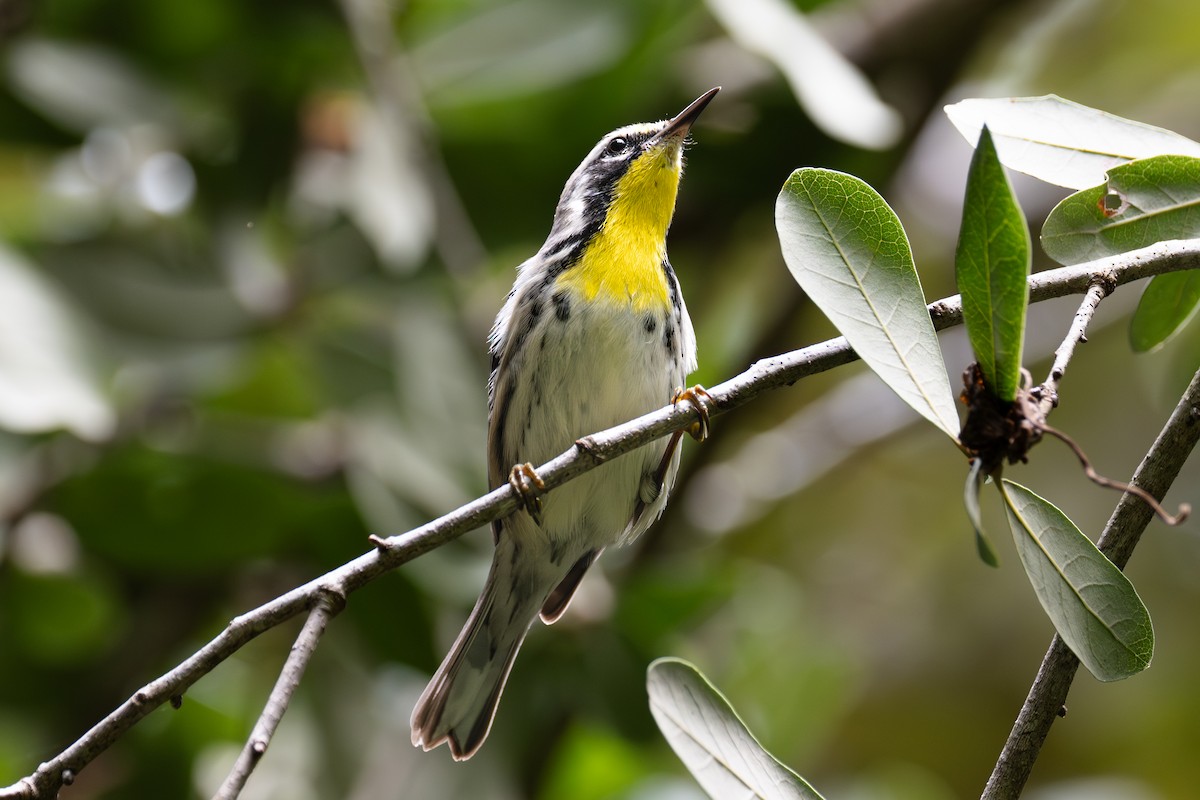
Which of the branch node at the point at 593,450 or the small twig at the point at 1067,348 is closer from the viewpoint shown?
the small twig at the point at 1067,348

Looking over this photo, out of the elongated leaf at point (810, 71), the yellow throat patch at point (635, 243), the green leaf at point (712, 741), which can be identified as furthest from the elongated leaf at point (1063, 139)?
the yellow throat patch at point (635, 243)

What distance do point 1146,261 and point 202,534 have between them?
8.84 ft

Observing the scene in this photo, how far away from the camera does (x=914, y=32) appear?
4.05m

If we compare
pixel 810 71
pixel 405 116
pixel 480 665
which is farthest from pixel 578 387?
pixel 405 116

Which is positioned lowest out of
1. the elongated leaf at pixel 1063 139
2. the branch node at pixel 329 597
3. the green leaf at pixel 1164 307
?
the green leaf at pixel 1164 307

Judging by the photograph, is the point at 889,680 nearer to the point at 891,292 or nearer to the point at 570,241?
the point at 570,241

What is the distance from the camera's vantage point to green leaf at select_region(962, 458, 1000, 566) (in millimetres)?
1252

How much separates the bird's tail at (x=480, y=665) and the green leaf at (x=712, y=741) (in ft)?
3.84

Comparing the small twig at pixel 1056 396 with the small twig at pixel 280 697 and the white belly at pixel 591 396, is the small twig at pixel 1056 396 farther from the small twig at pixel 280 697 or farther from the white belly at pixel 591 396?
the white belly at pixel 591 396

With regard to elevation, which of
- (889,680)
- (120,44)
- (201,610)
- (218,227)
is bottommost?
(889,680)

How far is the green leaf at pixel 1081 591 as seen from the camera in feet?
4.54

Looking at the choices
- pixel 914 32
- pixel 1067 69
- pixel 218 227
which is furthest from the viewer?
pixel 1067 69

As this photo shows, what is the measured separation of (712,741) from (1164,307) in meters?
0.87

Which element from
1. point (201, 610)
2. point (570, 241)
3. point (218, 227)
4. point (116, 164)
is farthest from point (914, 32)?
point (201, 610)
